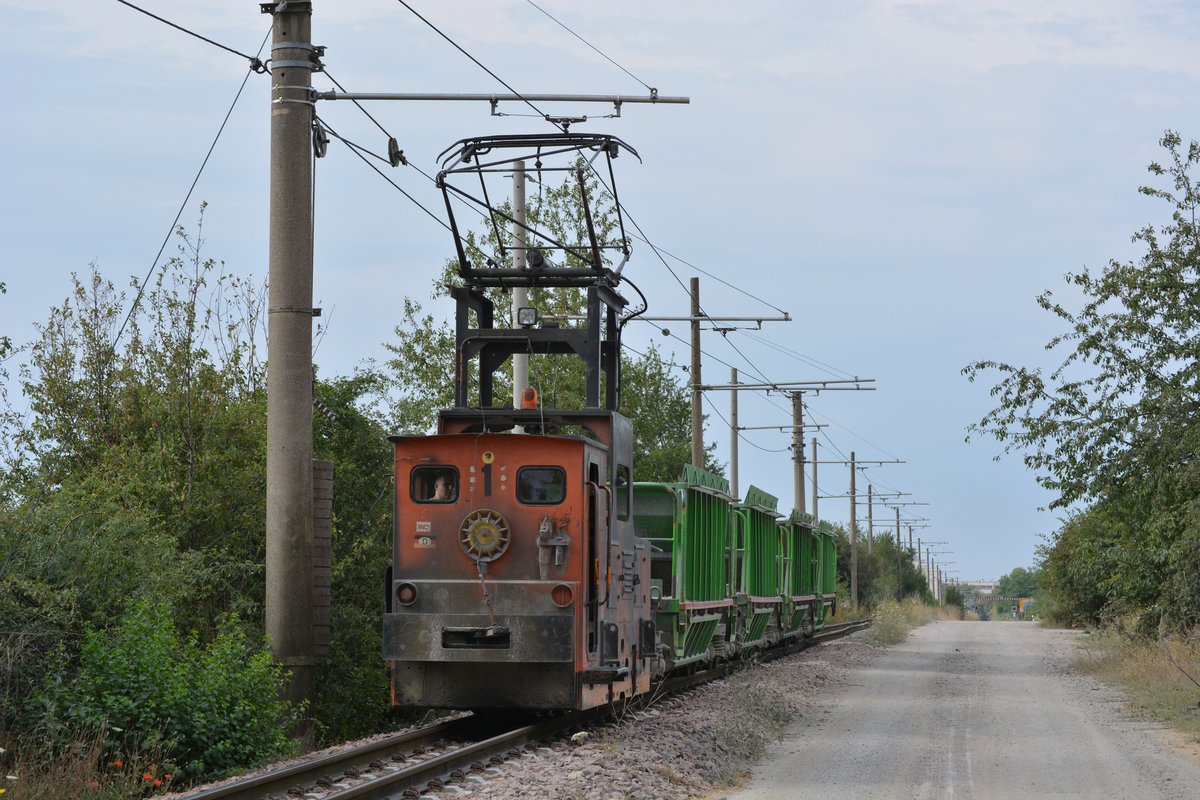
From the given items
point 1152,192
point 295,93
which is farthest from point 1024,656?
point 295,93

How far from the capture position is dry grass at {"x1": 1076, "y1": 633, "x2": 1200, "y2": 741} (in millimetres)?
17953

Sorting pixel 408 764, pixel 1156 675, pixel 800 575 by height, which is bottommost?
pixel 1156 675

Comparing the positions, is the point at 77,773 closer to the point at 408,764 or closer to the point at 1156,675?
the point at 408,764

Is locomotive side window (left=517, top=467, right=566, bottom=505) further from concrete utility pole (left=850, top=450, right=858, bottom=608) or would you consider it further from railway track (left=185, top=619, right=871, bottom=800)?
concrete utility pole (left=850, top=450, right=858, bottom=608)

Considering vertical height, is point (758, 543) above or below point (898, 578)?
above

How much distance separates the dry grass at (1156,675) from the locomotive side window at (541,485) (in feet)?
25.3

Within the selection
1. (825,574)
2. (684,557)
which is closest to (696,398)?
(825,574)

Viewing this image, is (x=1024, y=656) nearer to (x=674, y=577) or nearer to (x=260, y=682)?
(x=674, y=577)

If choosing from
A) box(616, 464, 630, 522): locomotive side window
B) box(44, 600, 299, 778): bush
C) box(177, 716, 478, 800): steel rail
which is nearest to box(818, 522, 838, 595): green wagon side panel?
box(616, 464, 630, 522): locomotive side window

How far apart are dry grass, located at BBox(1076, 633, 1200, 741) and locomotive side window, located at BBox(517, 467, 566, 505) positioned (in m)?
7.70

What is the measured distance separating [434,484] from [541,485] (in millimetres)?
1081

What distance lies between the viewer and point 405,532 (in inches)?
536

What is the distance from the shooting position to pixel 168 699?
12055 millimetres

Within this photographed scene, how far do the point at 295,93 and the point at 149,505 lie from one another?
588 centimetres
